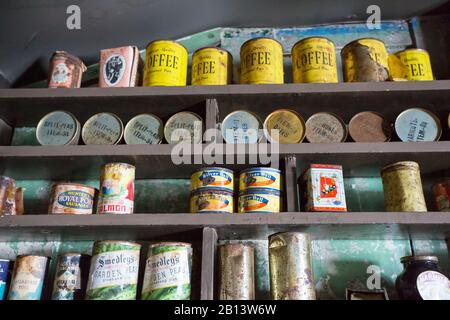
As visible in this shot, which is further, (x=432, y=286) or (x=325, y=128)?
(x=325, y=128)

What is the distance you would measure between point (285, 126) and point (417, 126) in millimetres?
433

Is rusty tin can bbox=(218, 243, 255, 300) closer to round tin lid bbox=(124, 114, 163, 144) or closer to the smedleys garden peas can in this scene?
the smedleys garden peas can

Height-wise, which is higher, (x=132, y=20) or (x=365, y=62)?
(x=132, y=20)

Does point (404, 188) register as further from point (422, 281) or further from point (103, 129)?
point (103, 129)

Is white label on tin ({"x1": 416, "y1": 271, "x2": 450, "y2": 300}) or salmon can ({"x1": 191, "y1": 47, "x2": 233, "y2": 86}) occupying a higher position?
salmon can ({"x1": 191, "y1": 47, "x2": 233, "y2": 86})

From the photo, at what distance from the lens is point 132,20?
5.72 feet

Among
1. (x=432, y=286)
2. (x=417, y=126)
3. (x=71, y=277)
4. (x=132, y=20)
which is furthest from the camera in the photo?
(x=132, y=20)

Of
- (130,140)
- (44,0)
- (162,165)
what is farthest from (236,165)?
(44,0)

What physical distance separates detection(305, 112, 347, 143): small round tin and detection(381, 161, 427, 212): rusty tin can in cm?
19

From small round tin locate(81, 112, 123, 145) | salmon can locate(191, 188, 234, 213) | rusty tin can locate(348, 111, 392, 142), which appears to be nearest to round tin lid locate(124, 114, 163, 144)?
small round tin locate(81, 112, 123, 145)

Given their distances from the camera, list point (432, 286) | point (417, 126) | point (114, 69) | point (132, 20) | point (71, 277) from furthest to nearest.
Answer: point (132, 20)
point (114, 69)
point (417, 126)
point (71, 277)
point (432, 286)

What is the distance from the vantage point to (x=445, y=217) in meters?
1.25

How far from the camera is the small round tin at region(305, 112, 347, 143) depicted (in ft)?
4.75

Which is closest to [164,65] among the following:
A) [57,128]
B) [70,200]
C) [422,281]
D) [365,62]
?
[57,128]
